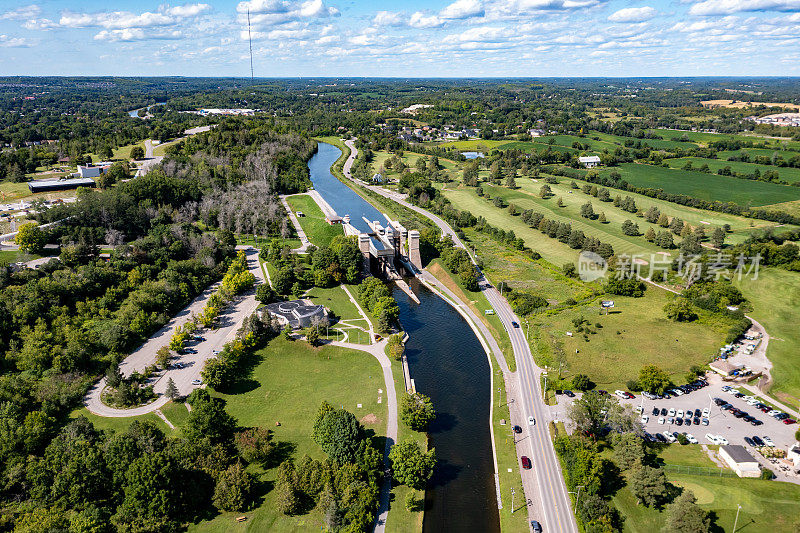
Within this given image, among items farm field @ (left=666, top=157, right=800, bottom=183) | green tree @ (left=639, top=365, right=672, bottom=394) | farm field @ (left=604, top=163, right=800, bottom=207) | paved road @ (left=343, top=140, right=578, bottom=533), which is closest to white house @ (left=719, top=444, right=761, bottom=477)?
green tree @ (left=639, top=365, right=672, bottom=394)

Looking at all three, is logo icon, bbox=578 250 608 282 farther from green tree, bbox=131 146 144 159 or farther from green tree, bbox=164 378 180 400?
green tree, bbox=131 146 144 159

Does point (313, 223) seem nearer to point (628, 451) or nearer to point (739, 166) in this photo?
point (628, 451)

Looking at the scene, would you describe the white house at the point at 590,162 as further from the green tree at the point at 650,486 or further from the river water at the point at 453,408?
the green tree at the point at 650,486

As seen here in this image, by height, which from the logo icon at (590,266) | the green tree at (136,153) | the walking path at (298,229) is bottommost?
the logo icon at (590,266)

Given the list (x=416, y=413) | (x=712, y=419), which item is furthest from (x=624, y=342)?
(x=416, y=413)

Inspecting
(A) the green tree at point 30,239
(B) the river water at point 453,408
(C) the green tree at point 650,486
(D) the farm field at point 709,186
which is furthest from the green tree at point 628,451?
(D) the farm field at point 709,186

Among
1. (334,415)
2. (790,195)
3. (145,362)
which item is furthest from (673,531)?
(790,195)
